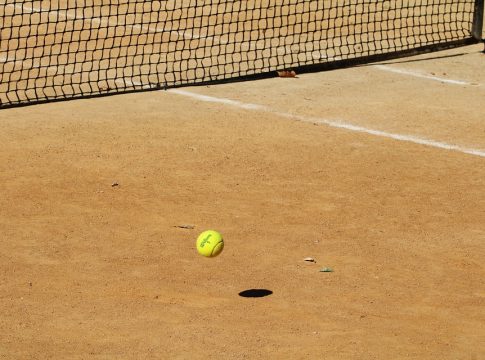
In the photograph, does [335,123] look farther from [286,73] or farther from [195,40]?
[195,40]

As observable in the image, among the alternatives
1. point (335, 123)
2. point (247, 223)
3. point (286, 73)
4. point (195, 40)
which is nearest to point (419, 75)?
point (286, 73)

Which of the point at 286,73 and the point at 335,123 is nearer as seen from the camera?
the point at 335,123

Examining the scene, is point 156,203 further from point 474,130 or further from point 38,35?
point 38,35

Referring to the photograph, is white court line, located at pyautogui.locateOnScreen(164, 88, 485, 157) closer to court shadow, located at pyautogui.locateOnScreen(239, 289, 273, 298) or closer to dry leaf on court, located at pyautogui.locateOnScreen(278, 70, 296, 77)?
dry leaf on court, located at pyautogui.locateOnScreen(278, 70, 296, 77)

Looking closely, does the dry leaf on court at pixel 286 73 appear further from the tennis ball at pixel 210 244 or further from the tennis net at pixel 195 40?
the tennis ball at pixel 210 244

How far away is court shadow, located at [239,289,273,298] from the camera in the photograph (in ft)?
26.9

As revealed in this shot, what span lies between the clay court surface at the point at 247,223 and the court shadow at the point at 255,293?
0.24 ft

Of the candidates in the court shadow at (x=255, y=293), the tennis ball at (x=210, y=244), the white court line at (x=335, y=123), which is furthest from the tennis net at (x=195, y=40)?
the court shadow at (x=255, y=293)

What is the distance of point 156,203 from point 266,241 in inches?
48.4

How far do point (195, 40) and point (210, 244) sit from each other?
8170 millimetres

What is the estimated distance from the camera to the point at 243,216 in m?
9.84

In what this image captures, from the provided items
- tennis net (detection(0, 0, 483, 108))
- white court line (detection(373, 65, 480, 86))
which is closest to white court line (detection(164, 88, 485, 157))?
tennis net (detection(0, 0, 483, 108))

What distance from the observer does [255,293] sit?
825 cm

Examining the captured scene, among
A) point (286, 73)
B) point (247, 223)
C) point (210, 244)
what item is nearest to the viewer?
point (210, 244)
